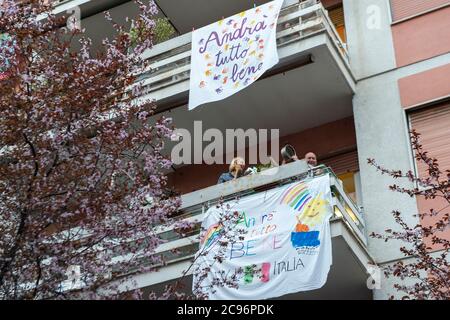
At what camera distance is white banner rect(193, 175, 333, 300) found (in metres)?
11.5

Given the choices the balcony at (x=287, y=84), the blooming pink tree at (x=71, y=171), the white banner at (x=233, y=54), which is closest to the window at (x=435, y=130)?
the balcony at (x=287, y=84)

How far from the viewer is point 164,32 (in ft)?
54.4

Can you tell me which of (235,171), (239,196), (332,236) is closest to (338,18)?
(235,171)

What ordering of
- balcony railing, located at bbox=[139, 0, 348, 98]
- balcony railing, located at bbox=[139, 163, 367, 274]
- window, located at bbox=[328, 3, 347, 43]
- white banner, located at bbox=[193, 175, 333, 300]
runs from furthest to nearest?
window, located at bbox=[328, 3, 347, 43] < balcony railing, located at bbox=[139, 0, 348, 98] < balcony railing, located at bbox=[139, 163, 367, 274] < white banner, located at bbox=[193, 175, 333, 300]

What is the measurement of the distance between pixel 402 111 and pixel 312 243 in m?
3.37

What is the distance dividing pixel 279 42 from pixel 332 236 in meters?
4.08

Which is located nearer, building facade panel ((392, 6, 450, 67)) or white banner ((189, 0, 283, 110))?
white banner ((189, 0, 283, 110))

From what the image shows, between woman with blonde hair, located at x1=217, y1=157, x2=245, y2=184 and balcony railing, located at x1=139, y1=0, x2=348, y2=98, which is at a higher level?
balcony railing, located at x1=139, y1=0, x2=348, y2=98

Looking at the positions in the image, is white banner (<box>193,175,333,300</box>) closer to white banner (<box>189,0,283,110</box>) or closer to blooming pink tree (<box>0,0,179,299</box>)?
blooming pink tree (<box>0,0,179,299</box>)

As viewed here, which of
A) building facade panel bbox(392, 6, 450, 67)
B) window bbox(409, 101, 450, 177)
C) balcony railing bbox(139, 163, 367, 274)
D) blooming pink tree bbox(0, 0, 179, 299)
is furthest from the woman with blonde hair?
building facade panel bbox(392, 6, 450, 67)

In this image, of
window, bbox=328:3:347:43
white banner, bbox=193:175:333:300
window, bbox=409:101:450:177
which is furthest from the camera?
window, bbox=328:3:347:43

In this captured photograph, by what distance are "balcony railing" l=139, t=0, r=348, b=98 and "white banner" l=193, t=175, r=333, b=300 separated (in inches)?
117
